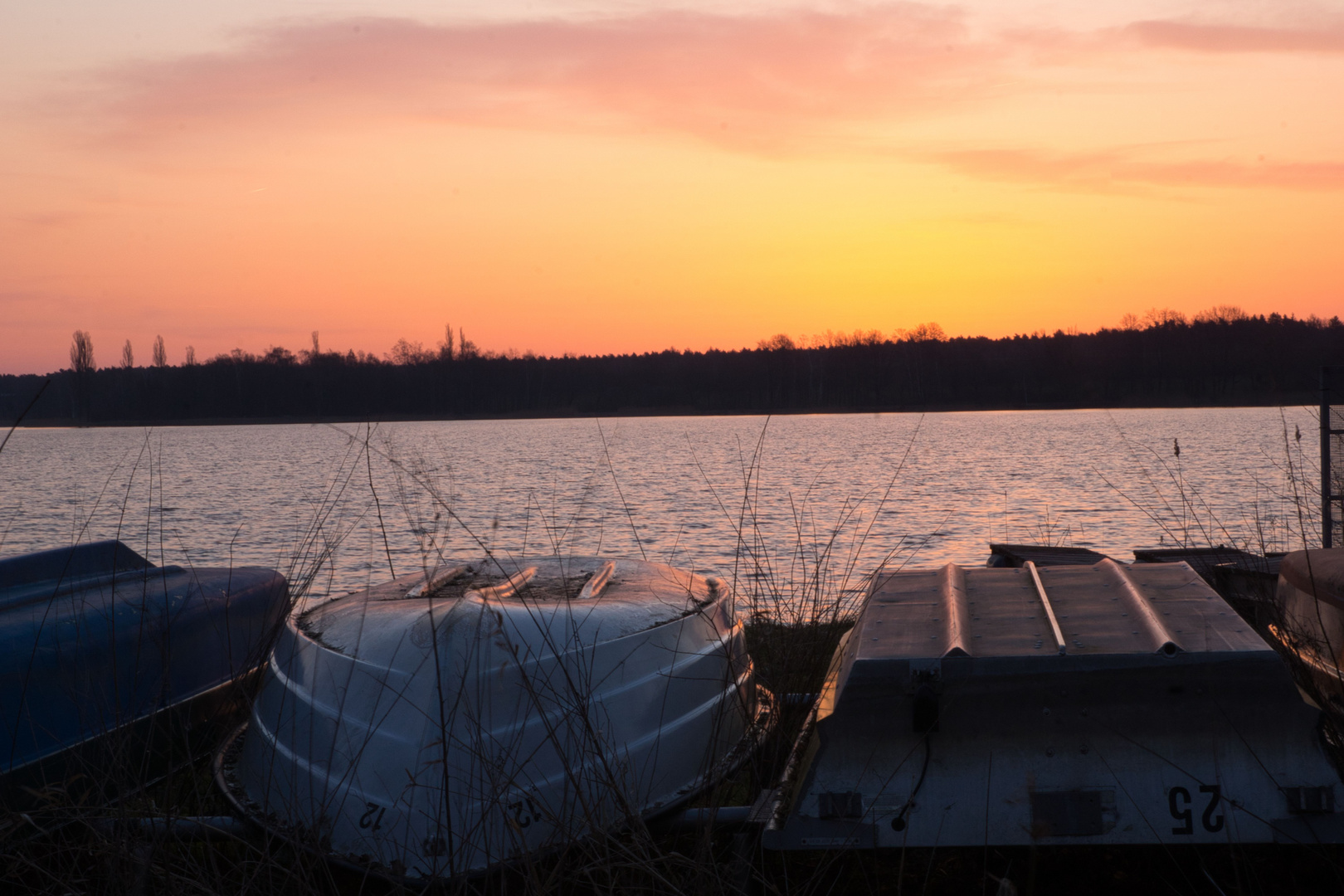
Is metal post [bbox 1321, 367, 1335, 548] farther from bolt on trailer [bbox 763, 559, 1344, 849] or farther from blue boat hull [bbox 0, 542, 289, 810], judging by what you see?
blue boat hull [bbox 0, 542, 289, 810]

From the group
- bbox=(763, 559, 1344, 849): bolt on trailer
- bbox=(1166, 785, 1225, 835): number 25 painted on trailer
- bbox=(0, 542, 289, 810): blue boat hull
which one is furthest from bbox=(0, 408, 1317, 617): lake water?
bbox=(1166, 785, 1225, 835): number 25 painted on trailer

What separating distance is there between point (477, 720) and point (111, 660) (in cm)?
249

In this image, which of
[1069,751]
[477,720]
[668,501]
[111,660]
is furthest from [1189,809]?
[668,501]

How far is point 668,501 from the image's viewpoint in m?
20.8

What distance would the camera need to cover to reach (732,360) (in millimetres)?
101750

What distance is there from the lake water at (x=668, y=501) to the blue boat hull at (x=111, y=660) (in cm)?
36

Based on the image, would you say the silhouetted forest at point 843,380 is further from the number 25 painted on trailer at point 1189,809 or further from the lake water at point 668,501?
the number 25 painted on trailer at point 1189,809

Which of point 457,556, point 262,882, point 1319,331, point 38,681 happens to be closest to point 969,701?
point 262,882

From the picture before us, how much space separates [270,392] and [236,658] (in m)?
11.2

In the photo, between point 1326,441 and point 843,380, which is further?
point 843,380

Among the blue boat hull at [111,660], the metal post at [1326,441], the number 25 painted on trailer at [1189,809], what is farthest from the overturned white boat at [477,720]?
the metal post at [1326,441]

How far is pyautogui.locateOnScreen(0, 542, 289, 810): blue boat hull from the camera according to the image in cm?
403

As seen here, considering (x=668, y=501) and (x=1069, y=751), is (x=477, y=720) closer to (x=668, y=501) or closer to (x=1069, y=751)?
(x=1069, y=751)

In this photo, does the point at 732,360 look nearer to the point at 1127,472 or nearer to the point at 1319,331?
the point at 1127,472
